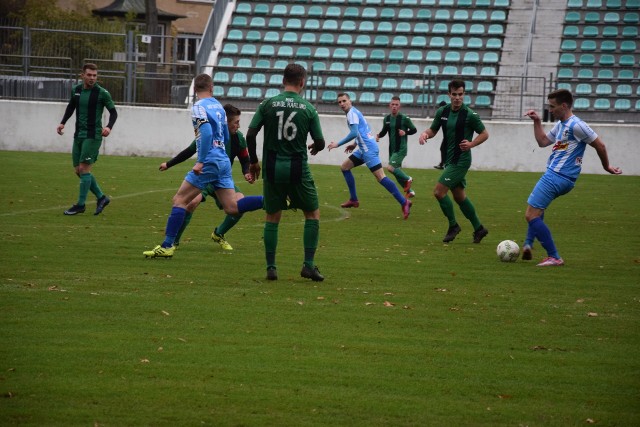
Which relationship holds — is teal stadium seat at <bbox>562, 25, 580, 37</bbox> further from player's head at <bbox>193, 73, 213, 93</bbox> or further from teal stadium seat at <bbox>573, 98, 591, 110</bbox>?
player's head at <bbox>193, 73, 213, 93</bbox>

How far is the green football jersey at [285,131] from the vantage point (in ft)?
30.7

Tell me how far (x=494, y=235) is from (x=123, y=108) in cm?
1533

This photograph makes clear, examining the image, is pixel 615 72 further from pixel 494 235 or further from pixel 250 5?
pixel 494 235

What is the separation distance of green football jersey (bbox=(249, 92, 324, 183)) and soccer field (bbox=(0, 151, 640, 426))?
1077 millimetres

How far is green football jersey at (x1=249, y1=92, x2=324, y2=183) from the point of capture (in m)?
9.35

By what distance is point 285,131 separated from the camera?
936cm

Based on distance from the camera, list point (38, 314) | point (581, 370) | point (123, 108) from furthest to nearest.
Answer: point (123, 108) < point (38, 314) < point (581, 370)

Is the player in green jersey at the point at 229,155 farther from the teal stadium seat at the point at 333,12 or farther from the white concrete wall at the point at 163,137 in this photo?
the teal stadium seat at the point at 333,12

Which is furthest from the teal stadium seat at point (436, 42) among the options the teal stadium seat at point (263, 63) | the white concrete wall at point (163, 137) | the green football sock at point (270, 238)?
the green football sock at point (270, 238)

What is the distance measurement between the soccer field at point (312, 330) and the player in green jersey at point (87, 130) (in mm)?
527

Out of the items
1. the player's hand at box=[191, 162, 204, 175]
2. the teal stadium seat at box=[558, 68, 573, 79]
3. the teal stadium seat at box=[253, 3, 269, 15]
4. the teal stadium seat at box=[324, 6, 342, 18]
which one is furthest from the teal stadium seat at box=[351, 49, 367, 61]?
the player's hand at box=[191, 162, 204, 175]

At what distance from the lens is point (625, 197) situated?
794 inches

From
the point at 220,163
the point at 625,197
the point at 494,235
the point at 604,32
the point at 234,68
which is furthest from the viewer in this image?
the point at 604,32

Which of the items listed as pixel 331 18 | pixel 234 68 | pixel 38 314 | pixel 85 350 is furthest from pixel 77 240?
pixel 331 18
